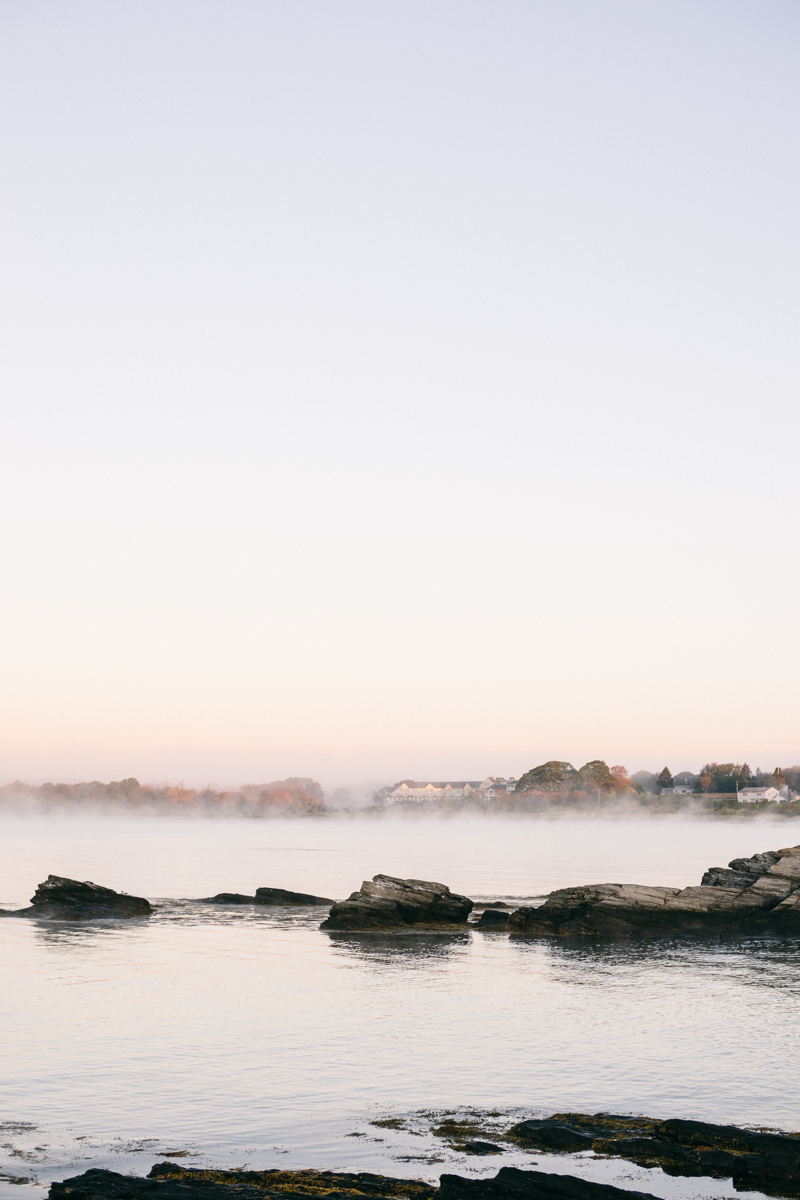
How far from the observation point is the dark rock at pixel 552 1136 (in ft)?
61.5

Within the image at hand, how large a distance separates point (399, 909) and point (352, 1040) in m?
27.9

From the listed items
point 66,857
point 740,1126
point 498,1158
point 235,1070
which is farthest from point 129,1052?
point 66,857

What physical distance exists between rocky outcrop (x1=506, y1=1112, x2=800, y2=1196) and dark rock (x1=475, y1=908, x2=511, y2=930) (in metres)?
35.0

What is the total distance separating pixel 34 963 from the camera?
41.6 metres

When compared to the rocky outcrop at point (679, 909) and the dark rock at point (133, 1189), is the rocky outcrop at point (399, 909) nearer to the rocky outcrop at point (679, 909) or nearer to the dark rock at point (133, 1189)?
the rocky outcrop at point (679, 909)

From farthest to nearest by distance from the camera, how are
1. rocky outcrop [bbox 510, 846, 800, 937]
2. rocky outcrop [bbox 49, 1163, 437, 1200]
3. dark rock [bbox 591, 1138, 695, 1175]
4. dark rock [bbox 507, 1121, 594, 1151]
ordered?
rocky outcrop [bbox 510, 846, 800, 937]
dark rock [bbox 507, 1121, 594, 1151]
dark rock [bbox 591, 1138, 695, 1175]
rocky outcrop [bbox 49, 1163, 437, 1200]

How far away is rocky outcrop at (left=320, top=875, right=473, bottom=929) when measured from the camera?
2162 inches

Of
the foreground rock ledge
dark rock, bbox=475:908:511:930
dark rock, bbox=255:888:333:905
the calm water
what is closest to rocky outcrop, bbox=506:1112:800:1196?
the calm water

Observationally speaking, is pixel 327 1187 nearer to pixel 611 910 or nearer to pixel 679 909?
pixel 611 910

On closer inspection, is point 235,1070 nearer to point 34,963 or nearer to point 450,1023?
point 450,1023

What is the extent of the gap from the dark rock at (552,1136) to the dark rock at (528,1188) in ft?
10.1

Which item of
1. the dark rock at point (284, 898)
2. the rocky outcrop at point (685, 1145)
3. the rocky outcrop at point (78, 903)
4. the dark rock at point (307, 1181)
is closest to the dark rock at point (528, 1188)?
the dark rock at point (307, 1181)

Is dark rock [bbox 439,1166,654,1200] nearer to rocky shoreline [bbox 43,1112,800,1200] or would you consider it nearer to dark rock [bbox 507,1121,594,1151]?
rocky shoreline [bbox 43,1112,800,1200]

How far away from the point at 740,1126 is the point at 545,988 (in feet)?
56.8
